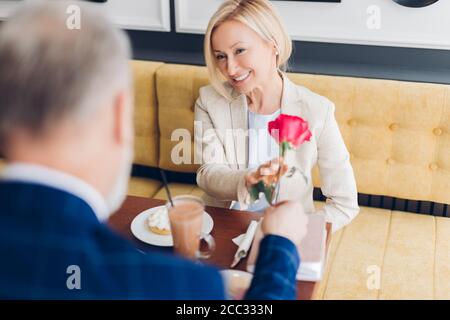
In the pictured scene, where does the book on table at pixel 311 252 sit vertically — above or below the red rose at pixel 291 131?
below

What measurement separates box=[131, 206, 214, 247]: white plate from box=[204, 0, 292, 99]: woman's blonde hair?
584mm

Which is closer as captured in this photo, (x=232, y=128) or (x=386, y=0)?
(x=232, y=128)

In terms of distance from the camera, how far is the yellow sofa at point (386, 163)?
1.85m

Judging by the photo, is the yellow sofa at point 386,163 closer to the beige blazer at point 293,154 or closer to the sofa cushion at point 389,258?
the sofa cushion at point 389,258

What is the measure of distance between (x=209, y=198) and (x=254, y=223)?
49 cm

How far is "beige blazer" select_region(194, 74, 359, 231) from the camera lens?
174 cm

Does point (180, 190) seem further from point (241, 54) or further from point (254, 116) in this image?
point (241, 54)

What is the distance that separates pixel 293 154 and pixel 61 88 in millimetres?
1094

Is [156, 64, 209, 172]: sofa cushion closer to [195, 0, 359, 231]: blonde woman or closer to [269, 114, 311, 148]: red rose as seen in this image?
[195, 0, 359, 231]: blonde woman

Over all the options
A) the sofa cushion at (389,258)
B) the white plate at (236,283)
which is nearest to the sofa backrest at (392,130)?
the sofa cushion at (389,258)

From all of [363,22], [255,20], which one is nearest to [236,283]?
[255,20]
